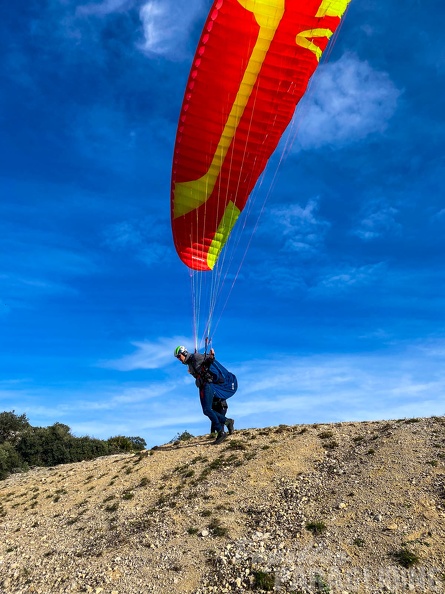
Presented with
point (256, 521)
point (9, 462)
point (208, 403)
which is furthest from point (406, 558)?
point (9, 462)

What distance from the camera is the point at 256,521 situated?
10391 mm

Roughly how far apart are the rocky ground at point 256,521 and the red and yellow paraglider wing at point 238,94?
7.79 m

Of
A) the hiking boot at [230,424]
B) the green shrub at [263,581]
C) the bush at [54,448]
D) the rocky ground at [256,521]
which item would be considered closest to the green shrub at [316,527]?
the rocky ground at [256,521]

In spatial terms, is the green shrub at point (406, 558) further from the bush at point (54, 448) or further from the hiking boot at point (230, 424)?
the bush at point (54, 448)

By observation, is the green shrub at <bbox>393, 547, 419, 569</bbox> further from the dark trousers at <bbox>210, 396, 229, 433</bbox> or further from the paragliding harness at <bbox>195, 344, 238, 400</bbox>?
the dark trousers at <bbox>210, 396, 229, 433</bbox>

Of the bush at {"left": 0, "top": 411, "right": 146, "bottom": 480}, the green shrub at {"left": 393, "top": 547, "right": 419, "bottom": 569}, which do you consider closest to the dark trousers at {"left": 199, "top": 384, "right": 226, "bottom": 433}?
the green shrub at {"left": 393, "top": 547, "right": 419, "bottom": 569}

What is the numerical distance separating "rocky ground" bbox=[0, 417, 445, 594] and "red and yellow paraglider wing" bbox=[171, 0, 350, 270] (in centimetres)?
779

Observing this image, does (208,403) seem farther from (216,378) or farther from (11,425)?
(11,425)

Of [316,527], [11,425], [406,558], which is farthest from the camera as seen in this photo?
[11,425]

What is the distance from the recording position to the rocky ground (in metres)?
8.56

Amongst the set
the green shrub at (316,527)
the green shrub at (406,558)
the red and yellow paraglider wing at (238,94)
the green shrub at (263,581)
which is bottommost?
the green shrub at (263,581)

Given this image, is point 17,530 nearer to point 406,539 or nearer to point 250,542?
point 250,542

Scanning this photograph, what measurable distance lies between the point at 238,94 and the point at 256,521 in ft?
35.3

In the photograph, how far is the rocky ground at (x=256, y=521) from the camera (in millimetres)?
8562
